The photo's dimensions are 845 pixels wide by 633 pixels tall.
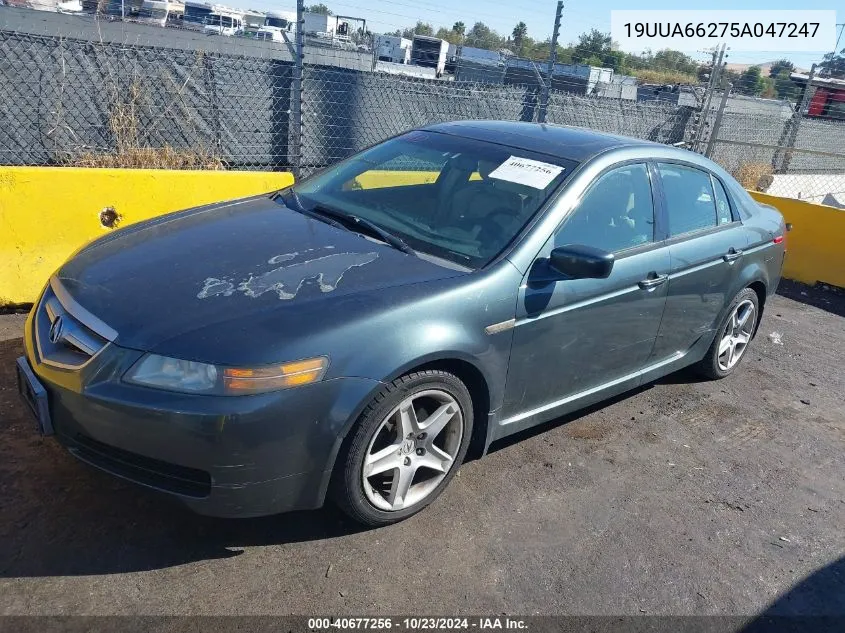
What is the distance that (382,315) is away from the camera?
2686 millimetres

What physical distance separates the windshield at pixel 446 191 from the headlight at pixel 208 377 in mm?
1068

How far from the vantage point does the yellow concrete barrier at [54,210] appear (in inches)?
182

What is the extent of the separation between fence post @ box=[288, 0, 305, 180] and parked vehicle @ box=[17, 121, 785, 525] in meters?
2.72

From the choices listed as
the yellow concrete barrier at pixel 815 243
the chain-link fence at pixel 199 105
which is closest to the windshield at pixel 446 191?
the chain-link fence at pixel 199 105

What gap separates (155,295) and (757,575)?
273cm

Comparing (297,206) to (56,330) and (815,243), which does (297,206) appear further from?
(815,243)

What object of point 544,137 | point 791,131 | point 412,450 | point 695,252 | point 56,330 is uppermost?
point 544,137

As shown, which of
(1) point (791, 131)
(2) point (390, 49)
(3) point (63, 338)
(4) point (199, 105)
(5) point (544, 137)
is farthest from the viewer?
(2) point (390, 49)

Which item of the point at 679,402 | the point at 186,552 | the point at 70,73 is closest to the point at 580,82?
the point at 70,73

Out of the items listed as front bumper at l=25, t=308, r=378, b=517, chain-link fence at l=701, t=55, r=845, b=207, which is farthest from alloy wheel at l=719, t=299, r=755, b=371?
chain-link fence at l=701, t=55, r=845, b=207

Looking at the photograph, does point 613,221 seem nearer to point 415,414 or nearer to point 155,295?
point 415,414

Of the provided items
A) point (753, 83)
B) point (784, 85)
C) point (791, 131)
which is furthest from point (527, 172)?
point (753, 83)

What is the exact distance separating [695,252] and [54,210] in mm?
4097

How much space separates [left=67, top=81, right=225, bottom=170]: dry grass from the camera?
660 cm
